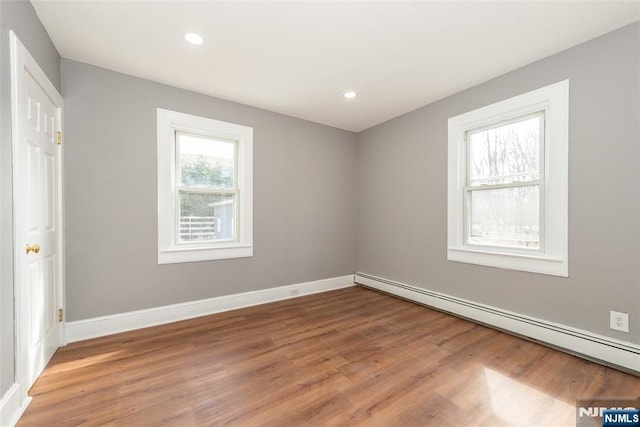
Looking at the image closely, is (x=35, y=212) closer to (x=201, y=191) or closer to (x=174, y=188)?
(x=174, y=188)

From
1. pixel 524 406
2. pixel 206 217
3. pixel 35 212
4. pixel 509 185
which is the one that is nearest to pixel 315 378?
pixel 524 406

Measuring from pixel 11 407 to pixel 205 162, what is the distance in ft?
8.21

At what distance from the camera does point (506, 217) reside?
111 inches

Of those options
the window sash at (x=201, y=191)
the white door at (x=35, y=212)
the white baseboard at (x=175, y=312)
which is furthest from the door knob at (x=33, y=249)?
the window sash at (x=201, y=191)

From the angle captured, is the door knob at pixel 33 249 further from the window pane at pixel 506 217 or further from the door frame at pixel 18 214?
the window pane at pixel 506 217

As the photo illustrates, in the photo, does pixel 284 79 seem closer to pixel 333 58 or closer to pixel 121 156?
pixel 333 58

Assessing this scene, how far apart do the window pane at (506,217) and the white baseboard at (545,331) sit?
2.33 ft

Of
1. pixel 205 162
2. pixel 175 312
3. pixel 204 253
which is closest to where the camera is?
pixel 175 312

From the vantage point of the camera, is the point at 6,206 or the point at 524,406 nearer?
the point at 6,206

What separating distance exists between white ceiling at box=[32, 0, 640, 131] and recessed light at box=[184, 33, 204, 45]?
0.21ft

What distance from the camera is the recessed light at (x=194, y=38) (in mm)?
2164

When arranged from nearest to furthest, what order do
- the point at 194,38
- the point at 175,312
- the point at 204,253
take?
the point at 194,38 → the point at 175,312 → the point at 204,253

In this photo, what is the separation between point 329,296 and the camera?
394 centimetres

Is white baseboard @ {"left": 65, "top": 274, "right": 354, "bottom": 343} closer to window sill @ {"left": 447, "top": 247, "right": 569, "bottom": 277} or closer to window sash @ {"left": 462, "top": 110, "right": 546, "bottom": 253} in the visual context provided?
window sill @ {"left": 447, "top": 247, "right": 569, "bottom": 277}
